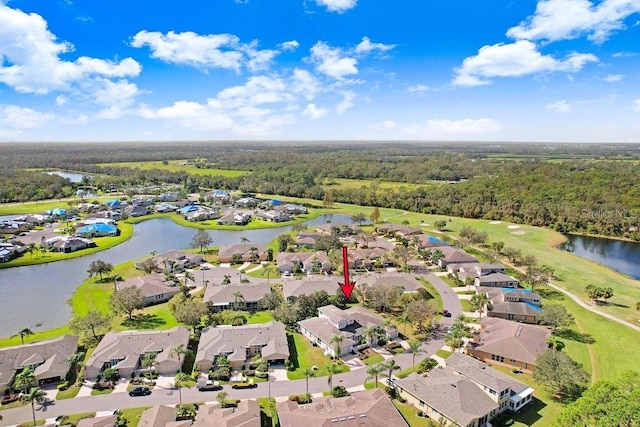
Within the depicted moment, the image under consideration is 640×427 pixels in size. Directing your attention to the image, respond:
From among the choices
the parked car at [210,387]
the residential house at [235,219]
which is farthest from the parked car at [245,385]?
the residential house at [235,219]

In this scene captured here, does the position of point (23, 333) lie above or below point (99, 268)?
below

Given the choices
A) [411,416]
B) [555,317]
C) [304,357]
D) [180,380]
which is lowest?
[411,416]

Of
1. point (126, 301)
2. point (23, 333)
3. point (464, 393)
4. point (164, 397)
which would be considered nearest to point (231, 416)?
point (164, 397)

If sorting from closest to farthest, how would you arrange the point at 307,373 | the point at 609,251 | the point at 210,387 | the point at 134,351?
the point at 307,373, the point at 210,387, the point at 134,351, the point at 609,251

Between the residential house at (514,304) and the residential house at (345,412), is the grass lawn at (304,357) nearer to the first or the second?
the residential house at (345,412)

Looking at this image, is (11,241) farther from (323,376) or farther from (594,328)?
(594,328)

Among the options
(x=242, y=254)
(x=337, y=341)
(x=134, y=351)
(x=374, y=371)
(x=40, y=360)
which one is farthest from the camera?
(x=242, y=254)

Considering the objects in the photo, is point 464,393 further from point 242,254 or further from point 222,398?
point 242,254
